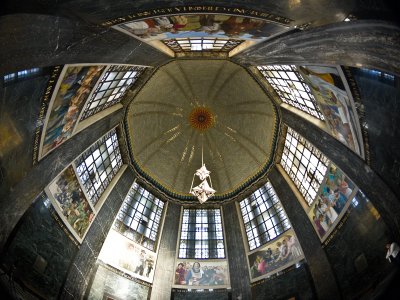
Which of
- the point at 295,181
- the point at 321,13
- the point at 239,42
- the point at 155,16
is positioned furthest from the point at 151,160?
the point at 321,13

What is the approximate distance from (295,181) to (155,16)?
43.4 feet

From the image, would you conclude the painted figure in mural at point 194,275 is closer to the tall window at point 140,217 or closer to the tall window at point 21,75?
the tall window at point 140,217

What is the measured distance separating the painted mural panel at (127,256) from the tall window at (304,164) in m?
9.83

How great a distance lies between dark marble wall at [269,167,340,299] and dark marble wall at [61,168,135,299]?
387 inches

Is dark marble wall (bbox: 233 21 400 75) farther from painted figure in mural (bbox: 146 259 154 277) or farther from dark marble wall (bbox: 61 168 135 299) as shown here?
painted figure in mural (bbox: 146 259 154 277)

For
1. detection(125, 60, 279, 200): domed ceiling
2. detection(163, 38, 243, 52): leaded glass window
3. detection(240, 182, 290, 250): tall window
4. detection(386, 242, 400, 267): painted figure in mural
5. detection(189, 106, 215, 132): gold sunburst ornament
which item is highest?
detection(189, 106, 215, 132): gold sunburst ornament

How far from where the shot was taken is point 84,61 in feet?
33.0

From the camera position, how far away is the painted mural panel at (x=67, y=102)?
10992mm

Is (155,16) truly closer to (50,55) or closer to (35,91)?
(50,55)

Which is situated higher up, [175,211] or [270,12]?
[175,211]

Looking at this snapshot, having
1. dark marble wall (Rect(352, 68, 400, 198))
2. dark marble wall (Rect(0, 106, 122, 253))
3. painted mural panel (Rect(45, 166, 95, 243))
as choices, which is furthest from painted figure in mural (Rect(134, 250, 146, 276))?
dark marble wall (Rect(352, 68, 400, 198))

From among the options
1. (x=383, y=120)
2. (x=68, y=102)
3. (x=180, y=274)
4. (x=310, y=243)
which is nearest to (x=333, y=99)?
(x=383, y=120)

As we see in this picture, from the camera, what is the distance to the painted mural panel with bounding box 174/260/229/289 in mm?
18031

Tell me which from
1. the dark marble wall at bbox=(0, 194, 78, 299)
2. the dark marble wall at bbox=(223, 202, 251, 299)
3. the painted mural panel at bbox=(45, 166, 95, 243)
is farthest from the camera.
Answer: the dark marble wall at bbox=(223, 202, 251, 299)
